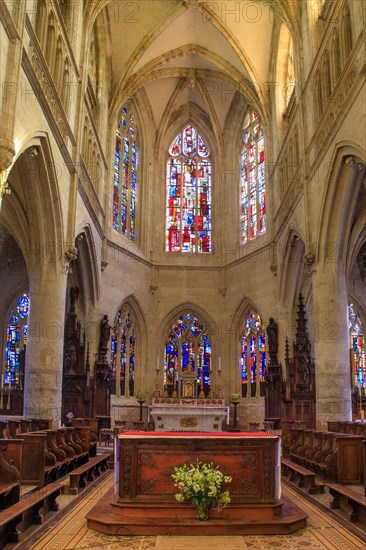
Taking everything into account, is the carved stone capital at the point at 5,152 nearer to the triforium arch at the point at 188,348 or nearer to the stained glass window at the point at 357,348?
the stained glass window at the point at 357,348

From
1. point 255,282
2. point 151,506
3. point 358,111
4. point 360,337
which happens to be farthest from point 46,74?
point 360,337

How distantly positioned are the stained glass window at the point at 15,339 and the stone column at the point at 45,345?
340 inches

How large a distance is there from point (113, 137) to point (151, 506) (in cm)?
2018

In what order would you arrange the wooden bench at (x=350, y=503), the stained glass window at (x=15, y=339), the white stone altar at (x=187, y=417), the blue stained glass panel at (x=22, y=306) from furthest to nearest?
the blue stained glass panel at (x=22, y=306), the stained glass window at (x=15, y=339), the white stone altar at (x=187, y=417), the wooden bench at (x=350, y=503)

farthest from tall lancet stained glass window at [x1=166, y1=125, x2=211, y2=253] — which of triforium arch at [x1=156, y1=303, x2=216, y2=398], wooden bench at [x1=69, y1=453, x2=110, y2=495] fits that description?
wooden bench at [x1=69, y1=453, x2=110, y2=495]

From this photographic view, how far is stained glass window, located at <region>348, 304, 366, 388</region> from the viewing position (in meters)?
22.8

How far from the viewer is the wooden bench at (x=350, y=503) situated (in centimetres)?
697

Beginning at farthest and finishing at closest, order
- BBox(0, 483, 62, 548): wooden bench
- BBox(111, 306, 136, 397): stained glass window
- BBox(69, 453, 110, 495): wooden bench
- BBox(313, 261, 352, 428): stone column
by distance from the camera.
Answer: BBox(111, 306, 136, 397): stained glass window
BBox(313, 261, 352, 428): stone column
BBox(69, 453, 110, 495): wooden bench
BBox(0, 483, 62, 548): wooden bench

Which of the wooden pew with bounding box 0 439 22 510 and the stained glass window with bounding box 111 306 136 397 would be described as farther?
the stained glass window with bounding box 111 306 136 397

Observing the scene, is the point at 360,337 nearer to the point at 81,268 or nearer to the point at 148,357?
the point at 148,357

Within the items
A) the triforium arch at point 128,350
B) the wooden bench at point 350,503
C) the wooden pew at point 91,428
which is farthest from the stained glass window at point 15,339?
the wooden bench at point 350,503

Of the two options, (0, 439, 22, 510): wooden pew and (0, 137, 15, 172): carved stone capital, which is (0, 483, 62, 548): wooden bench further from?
(0, 137, 15, 172): carved stone capital

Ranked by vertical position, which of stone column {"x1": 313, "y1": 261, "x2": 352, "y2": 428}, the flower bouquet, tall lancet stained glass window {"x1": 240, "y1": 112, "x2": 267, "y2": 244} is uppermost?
tall lancet stained glass window {"x1": 240, "y1": 112, "x2": 267, "y2": 244}

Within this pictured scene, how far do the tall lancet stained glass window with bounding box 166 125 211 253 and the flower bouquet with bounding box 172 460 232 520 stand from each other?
2172 centimetres
